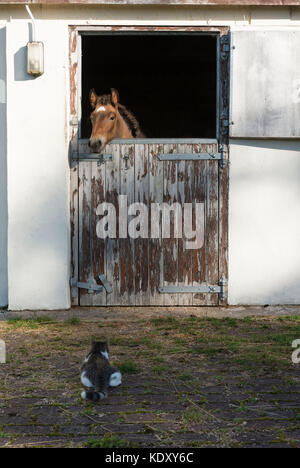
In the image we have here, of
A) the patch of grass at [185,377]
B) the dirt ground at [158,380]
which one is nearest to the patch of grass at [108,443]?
the dirt ground at [158,380]

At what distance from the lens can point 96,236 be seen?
18.6 feet

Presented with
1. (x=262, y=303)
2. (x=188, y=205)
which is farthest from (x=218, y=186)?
(x=262, y=303)

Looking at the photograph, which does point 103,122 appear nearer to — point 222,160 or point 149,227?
point 149,227

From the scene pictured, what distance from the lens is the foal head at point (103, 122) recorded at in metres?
5.41

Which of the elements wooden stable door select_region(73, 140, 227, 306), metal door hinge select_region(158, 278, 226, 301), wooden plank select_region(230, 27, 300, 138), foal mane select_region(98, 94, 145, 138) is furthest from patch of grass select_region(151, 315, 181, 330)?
foal mane select_region(98, 94, 145, 138)

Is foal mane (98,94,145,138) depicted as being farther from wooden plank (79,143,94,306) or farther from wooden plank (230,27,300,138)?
wooden plank (230,27,300,138)

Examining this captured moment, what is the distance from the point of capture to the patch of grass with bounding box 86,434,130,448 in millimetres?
2576

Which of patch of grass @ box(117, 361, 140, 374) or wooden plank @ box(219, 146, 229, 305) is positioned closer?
patch of grass @ box(117, 361, 140, 374)

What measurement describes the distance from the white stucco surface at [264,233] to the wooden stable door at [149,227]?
13 cm

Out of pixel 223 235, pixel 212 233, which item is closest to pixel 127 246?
pixel 212 233

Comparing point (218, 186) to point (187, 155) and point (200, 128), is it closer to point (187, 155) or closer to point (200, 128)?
point (187, 155)

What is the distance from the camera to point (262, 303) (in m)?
5.67

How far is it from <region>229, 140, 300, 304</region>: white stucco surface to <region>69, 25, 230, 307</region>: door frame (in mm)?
81

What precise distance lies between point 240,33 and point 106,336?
3.10 meters
